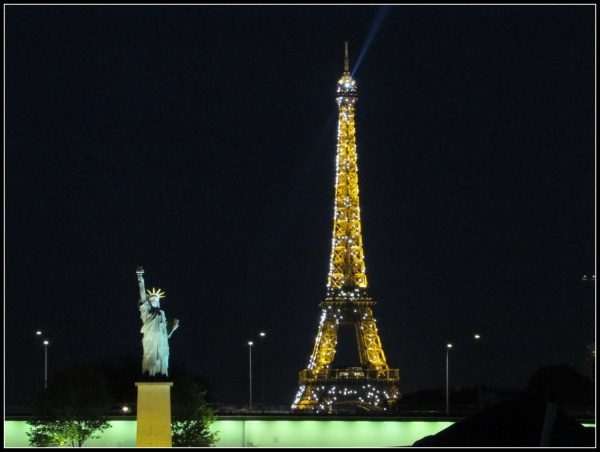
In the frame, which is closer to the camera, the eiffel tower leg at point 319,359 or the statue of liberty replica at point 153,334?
the statue of liberty replica at point 153,334

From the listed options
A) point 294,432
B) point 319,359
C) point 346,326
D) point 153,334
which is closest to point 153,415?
point 153,334

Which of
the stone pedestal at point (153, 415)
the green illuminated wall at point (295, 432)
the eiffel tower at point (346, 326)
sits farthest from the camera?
the eiffel tower at point (346, 326)

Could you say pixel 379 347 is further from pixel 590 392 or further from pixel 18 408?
pixel 18 408

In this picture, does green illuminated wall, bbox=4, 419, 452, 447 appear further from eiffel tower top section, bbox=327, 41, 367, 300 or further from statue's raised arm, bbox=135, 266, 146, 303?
eiffel tower top section, bbox=327, 41, 367, 300

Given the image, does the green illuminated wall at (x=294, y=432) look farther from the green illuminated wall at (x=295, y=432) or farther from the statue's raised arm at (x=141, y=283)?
the statue's raised arm at (x=141, y=283)

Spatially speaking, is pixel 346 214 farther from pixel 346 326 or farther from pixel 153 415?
pixel 153 415

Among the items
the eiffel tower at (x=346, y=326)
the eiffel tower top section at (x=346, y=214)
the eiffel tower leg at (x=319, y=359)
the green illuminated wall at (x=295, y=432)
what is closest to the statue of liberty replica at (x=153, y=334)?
the green illuminated wall at (x=295, y=432)

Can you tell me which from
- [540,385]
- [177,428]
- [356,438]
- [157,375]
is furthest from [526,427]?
[356,438]
